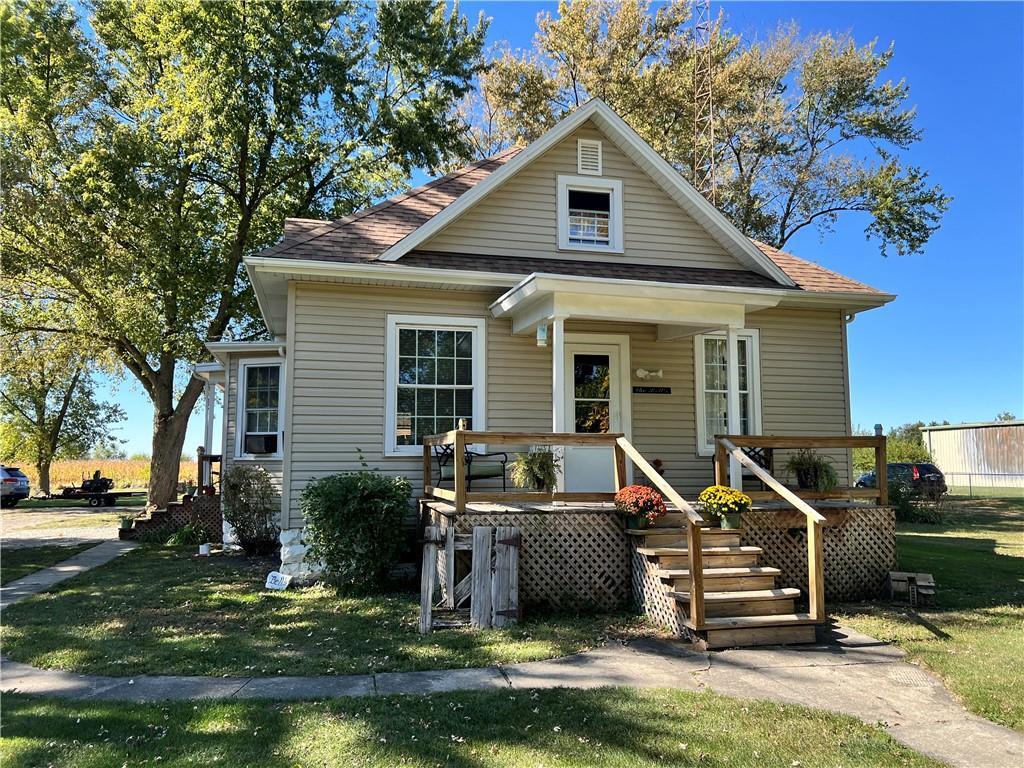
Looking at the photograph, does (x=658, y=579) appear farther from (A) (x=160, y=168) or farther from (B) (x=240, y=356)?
(A) (x=160, y=168)

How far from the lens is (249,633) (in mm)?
6555

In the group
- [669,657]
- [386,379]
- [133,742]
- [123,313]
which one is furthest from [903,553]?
[123,313]

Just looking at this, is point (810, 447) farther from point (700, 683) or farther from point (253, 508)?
point (253, 508)

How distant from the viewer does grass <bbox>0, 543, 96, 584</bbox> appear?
33.4 ft

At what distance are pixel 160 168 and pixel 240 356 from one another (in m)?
8.24

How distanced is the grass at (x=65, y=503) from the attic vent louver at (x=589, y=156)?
21.5m

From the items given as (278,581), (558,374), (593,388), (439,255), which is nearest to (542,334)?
(558,374)

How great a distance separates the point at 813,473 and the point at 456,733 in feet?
21.0

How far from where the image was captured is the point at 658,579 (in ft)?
22.9

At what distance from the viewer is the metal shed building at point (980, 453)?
2972 centimetres

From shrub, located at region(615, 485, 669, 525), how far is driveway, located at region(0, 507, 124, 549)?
1165 centimetres

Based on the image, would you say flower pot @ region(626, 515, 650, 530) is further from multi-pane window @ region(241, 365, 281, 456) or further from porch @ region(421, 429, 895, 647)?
multi-pane window @ region(241, 365, 281, 456)

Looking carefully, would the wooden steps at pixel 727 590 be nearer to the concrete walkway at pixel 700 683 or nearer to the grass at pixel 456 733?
the concrete walkway at pixel 700 683

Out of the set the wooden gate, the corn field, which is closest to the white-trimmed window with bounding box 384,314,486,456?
the wooden gate
